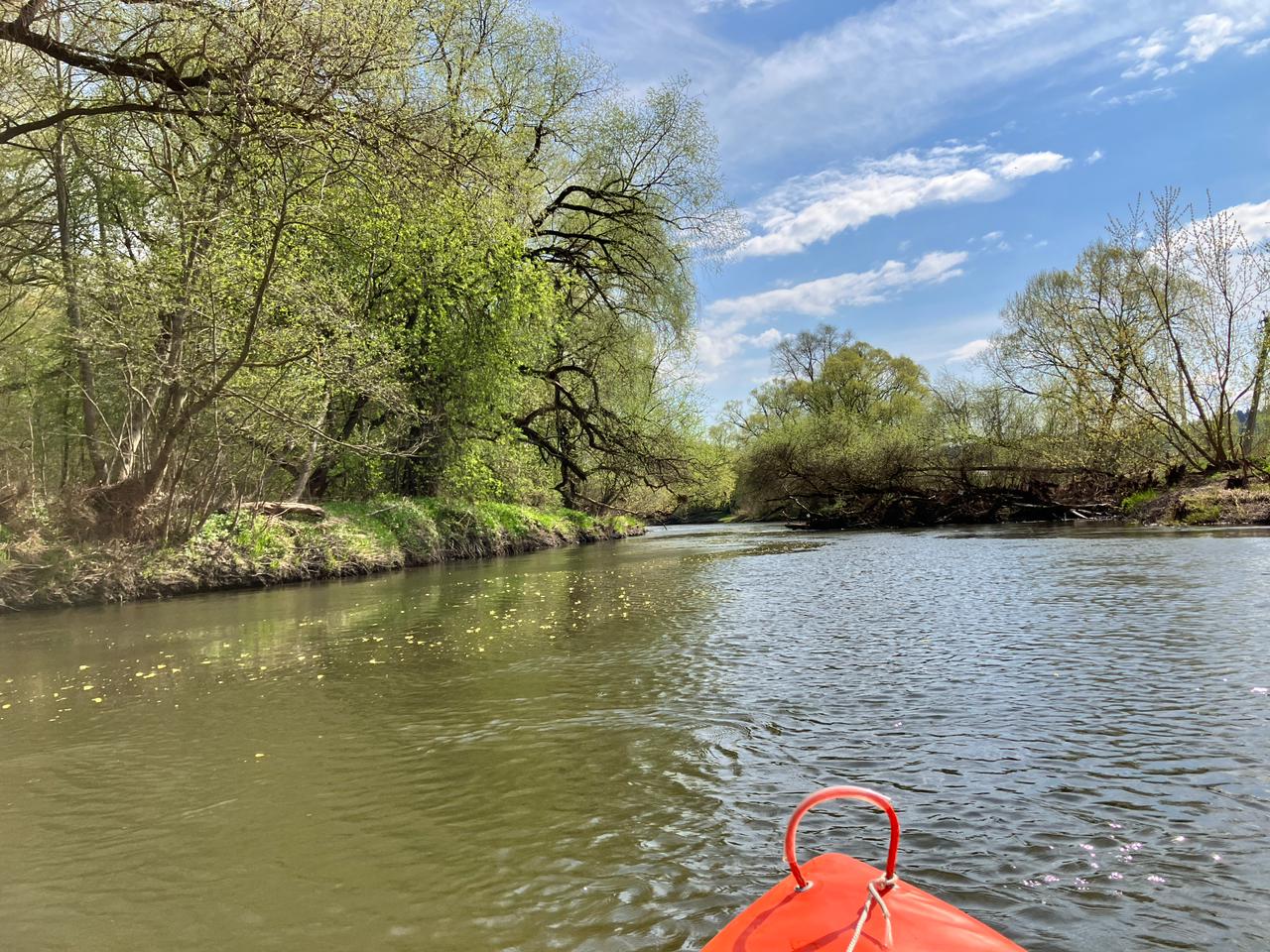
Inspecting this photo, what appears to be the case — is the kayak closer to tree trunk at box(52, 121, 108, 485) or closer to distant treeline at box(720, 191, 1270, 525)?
tree trunk at box(52, 121, 108, 485)

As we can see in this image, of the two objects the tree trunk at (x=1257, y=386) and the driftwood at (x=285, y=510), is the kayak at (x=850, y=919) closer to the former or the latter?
the driftwood at (x=285, y=510)

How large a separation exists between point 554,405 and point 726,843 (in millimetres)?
21313

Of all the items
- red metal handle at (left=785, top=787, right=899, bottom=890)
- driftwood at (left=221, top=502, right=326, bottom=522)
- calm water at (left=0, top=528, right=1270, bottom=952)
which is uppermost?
driftwood at (left=221, top=502, right=326, bottom=522)

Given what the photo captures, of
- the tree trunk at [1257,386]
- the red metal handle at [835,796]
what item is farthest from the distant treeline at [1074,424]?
the red metal handle at [835,796]

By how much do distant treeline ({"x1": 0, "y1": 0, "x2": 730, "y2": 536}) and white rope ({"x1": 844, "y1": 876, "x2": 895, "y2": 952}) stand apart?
7874 millimetres

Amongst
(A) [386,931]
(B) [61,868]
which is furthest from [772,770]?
(B) [61,868]

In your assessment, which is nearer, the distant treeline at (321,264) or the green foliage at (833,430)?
the distant treeline at (321,264)

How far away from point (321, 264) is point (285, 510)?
5.35 metres

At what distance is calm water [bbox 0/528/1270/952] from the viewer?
8.75 feet

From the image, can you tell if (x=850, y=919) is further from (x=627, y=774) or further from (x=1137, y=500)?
(x=1137, y=500)

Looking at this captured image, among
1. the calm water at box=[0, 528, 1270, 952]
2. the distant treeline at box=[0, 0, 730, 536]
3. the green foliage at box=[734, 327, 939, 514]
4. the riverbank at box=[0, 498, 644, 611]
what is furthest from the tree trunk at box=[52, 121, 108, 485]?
the green foliage at box=[734, 327, 939, 514]

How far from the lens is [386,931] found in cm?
258

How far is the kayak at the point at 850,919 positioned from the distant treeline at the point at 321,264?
25.5 feet

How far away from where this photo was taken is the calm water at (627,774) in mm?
2666
